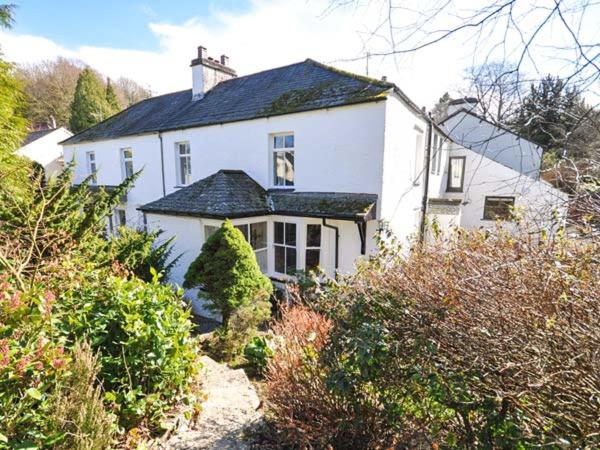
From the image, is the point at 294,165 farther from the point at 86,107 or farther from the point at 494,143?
the point at 86,107

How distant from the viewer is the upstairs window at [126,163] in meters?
14.4

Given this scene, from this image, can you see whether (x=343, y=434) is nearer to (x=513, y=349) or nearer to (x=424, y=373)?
(x=424, y=373)

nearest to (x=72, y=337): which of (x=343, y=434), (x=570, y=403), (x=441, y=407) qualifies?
(x=343, y=434)

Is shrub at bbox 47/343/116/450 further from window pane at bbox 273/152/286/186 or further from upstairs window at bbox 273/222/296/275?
window pane at bbox 273/152/286/186

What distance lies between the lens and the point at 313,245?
29.2 ft

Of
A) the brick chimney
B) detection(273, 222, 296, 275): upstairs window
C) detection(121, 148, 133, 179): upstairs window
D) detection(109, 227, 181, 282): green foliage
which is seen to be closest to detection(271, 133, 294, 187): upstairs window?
detection(273, 222, 296, 275): upstairs window

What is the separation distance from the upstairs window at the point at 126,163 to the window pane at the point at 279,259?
9.61m

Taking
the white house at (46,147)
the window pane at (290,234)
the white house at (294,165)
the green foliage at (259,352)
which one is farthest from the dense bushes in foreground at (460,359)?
the white house at (46,147)

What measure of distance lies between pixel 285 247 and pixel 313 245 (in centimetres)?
101

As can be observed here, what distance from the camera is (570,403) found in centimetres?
186

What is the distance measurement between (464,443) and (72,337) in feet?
11.7

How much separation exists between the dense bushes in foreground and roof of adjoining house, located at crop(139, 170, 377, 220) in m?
4.68

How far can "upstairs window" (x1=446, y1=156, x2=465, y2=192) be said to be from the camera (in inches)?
639

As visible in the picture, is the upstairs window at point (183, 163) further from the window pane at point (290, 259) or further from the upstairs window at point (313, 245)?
the upstairs window at point (313, 245)
